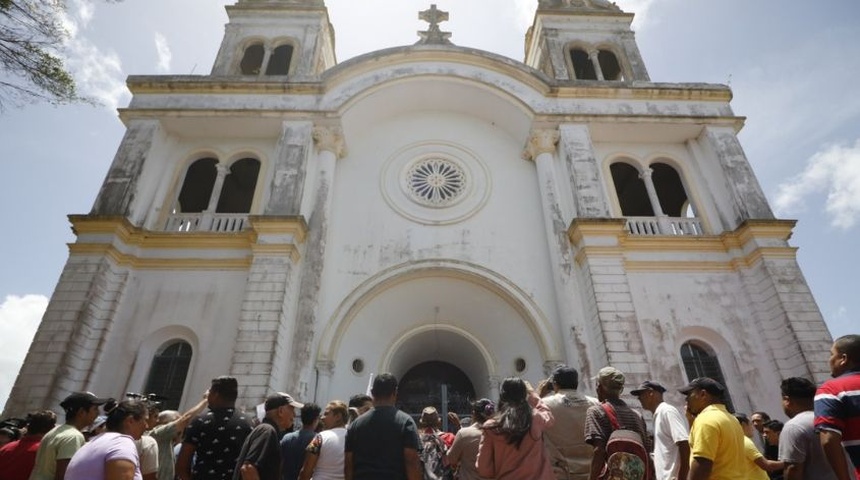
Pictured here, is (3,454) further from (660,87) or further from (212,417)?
(660,87)

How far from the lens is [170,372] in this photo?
10375 millimetres

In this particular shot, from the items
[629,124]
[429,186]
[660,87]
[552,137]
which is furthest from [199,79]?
[660,87]

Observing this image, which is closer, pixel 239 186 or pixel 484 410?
pixel 484 410

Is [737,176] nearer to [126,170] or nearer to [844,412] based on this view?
[844,412]

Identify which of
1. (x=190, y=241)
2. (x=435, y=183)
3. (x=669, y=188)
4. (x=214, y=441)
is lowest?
(x=214, y=441)

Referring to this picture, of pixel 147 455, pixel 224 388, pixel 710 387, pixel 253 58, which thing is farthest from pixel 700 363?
pixel 253 58

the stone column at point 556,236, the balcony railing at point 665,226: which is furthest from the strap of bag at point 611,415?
the balcony railing at point 665,226

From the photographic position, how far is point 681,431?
3828 mm

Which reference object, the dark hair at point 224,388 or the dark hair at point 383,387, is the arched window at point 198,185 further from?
the dark hair at point 383,387

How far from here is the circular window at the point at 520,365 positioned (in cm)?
1145

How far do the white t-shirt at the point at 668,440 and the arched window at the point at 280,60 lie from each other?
15921mm

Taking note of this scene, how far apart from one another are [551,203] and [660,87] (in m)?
5.27

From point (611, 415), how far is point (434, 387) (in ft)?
35.1

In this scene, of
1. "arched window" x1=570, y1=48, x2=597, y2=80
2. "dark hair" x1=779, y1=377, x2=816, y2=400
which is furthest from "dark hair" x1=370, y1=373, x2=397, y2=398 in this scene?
"arched window" x1=570, y1=48, x2=597, y2=80
